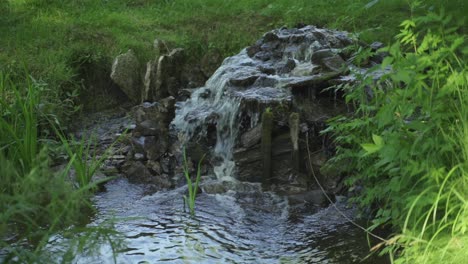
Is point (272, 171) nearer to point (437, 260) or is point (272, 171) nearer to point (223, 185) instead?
point (223, 185)

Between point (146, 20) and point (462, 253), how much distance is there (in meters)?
7.71

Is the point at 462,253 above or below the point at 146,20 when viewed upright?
below

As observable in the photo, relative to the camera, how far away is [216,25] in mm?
9789

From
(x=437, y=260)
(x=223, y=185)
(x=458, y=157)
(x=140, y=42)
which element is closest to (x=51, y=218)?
(x=437, y=260)

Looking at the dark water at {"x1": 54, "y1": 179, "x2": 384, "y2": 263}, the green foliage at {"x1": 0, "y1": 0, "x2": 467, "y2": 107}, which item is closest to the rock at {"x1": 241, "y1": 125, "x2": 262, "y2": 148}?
the dark water at {"x1": 54, "y1": 179, "x2": 384, "y2": 263}

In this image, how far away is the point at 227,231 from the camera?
201 inches

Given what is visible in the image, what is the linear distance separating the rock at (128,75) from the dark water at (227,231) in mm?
2532

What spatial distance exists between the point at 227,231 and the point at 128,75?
3.90 meters

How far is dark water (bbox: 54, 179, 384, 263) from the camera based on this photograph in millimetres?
4555

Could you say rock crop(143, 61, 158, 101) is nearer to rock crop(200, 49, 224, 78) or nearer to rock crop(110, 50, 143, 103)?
rock crop(110, 50, 143, 103)

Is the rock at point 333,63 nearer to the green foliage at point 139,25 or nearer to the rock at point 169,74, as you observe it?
the green foliage at point 139,25

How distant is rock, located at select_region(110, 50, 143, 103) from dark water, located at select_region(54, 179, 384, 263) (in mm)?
2532

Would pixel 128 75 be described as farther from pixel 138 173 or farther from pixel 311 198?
pixel 311 198

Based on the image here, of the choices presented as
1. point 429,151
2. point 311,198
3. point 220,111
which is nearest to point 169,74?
point 220,111
